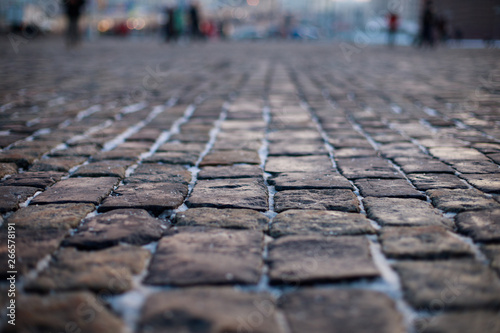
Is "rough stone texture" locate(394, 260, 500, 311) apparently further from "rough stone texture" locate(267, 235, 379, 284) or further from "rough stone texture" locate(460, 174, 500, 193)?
"rough stone texture" locate(460, 174, 500, 193)

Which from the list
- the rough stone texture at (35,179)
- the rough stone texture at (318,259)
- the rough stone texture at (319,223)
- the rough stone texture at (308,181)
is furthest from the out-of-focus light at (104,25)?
the rough stone texture at (318,259)

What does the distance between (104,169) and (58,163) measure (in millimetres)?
397

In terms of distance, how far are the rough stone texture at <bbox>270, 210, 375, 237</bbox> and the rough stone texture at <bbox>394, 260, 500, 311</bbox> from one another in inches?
13.4

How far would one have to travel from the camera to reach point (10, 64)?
941cm

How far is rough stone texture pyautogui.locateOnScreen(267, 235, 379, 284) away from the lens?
1.43 m

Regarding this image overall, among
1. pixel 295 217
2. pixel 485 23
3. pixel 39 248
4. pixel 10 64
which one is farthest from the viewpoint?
pixel 485 23

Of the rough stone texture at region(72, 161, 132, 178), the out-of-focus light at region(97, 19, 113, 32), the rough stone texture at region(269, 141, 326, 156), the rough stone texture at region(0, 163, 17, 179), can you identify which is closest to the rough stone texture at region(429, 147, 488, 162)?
the rough stone texture at region(269, 141, 326, 156)

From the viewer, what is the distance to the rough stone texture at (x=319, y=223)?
5.90 feet

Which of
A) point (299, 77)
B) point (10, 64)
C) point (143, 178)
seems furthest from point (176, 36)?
point (143, 178)

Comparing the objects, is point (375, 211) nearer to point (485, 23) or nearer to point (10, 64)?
point (10, 64)

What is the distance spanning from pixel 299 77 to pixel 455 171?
563cm

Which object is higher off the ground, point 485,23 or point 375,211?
point 485,23

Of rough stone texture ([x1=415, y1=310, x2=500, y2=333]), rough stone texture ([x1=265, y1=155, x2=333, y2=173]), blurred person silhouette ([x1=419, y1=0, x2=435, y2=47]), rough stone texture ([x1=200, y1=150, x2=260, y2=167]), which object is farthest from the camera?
blurred person silhouette ([x1=419, y1=0, x2=435, y2=47])

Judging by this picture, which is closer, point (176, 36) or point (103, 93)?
point (103, 93)
